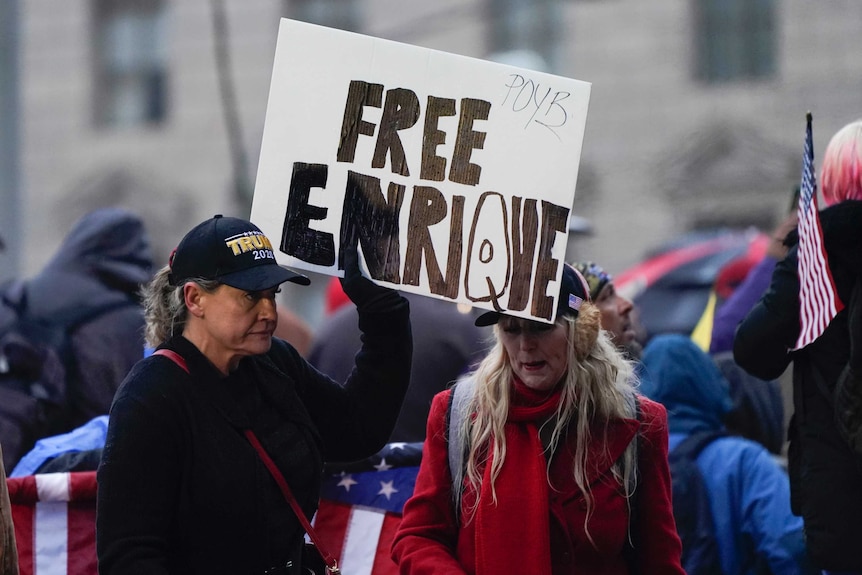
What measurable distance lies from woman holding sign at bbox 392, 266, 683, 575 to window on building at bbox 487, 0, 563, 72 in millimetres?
17606

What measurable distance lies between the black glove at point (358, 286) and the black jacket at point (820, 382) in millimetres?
1176

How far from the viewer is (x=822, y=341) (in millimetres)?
3793

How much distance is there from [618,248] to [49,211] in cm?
1001

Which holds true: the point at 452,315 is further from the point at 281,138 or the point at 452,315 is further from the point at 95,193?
the point at 95,193

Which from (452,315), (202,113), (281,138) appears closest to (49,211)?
(202,113)

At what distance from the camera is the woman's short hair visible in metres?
3.81

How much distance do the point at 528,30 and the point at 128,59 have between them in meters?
7.47

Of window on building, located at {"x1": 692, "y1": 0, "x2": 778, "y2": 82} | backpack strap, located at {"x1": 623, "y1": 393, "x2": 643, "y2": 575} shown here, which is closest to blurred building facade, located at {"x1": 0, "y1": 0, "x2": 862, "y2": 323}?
window on building, located at {"x1": 692, "y1": 0, "x2": 778, "y2": 82}

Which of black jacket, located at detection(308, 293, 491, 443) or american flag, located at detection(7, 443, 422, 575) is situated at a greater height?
black jacket, located at detection(308, 293, 491, 443)

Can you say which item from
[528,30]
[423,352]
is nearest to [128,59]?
[528,30]

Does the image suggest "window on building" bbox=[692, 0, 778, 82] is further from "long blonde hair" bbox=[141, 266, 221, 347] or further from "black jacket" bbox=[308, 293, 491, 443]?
"long blonde hair" bbox=[141, 266, 221, 347]

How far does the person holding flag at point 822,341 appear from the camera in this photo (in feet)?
11.9

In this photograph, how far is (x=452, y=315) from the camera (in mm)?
5480

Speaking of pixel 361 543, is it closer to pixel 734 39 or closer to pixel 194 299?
pixel 194 299
